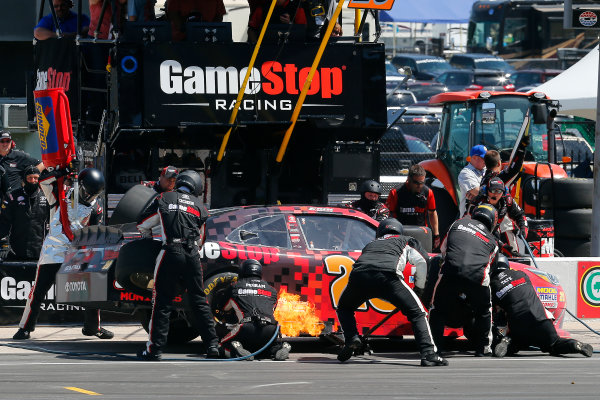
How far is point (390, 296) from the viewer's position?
10297 millimetres

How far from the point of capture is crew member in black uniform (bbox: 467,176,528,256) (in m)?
12.4

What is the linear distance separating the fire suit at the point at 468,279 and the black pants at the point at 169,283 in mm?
2155

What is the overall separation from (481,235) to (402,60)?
3256 cm

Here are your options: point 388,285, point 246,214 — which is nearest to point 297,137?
point 246,214

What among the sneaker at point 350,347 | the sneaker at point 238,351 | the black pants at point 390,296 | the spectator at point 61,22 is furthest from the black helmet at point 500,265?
the spectator at point 61,22

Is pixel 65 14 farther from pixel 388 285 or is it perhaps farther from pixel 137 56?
pixel 388 285

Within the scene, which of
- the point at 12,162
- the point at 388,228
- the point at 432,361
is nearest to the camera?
the point at 432,361

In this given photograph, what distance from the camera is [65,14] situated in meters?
15.0

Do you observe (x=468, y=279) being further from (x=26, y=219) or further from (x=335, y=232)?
(x=26, y=219)

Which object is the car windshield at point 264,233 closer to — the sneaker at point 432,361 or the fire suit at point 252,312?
the fire suit at point 252,312

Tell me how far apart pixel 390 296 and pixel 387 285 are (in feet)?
0.34

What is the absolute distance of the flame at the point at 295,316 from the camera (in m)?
10.8

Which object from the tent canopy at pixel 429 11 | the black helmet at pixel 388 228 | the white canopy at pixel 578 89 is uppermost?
the tent canopy at pixel 429 11

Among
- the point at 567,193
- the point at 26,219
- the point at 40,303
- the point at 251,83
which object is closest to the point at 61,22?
the point at 26,219
